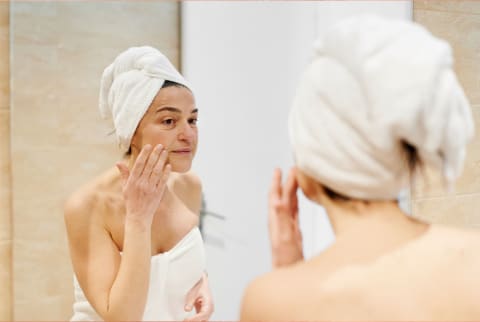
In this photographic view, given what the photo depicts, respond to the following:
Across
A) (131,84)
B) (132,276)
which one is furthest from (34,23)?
(132,276)

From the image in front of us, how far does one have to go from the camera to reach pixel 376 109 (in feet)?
1.71

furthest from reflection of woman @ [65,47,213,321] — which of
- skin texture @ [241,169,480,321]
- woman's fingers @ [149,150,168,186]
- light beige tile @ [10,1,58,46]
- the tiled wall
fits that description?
the tiled wall

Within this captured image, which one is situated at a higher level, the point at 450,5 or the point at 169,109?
the point at 450,5

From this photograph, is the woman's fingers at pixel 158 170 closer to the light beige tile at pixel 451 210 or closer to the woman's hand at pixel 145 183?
the woman's hand at pixel 145 183

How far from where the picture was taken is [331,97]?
538 mm

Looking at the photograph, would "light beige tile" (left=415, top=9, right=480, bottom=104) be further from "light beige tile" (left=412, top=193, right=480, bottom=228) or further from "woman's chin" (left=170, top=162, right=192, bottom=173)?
"woman's chin" (left=170, top=162, right=192, bottom=173)

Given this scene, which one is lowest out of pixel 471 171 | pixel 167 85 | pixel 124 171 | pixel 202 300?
pixel 202 300

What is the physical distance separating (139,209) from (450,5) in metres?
0.68

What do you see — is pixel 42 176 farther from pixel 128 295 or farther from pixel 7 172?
pixel 128 295

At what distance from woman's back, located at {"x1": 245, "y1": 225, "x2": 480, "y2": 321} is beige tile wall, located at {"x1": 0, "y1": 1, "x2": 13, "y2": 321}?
42 cm

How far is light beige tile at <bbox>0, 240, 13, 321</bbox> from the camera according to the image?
2.65 ft

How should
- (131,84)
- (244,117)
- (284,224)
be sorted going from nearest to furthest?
(284,224)
(131,84)
(244,117)

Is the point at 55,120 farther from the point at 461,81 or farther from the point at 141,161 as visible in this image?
the point at 461,81

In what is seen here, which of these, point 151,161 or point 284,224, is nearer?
point 284,224
